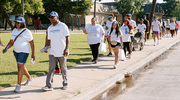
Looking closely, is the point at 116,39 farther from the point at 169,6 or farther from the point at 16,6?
the point at 169,6

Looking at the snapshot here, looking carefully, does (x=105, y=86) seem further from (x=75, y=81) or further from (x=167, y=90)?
(x=167, y=90)

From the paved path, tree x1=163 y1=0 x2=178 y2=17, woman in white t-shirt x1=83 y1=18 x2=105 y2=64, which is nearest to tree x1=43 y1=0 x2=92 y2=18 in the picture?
tree x1=163 y1=0 x2=178 y2=17

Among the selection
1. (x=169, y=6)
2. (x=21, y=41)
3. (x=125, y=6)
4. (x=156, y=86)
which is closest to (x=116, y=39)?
(x=156, y=86)

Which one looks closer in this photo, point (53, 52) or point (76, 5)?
point (53, 52)

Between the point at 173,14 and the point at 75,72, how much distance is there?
70805mm

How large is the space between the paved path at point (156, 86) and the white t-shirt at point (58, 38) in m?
1.68

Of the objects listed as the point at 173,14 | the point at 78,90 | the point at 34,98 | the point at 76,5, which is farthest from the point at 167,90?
the point at 173,14

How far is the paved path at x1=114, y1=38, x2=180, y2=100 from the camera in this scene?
6.32 metres

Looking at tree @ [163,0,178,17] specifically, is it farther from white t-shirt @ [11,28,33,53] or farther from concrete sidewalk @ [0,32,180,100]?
white t-shirt @ [11,28,33,53]

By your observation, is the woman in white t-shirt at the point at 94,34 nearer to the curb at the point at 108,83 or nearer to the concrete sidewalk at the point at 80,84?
the concrete sidewalk at the point at 80,84

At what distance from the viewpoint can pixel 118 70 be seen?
369 inches

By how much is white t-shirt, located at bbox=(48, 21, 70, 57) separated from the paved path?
66.2 inches

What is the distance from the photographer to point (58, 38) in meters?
6.50

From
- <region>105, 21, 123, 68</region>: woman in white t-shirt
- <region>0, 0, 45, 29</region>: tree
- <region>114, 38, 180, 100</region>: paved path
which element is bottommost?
<region>114, 38, 180, 100</region>: paved path
